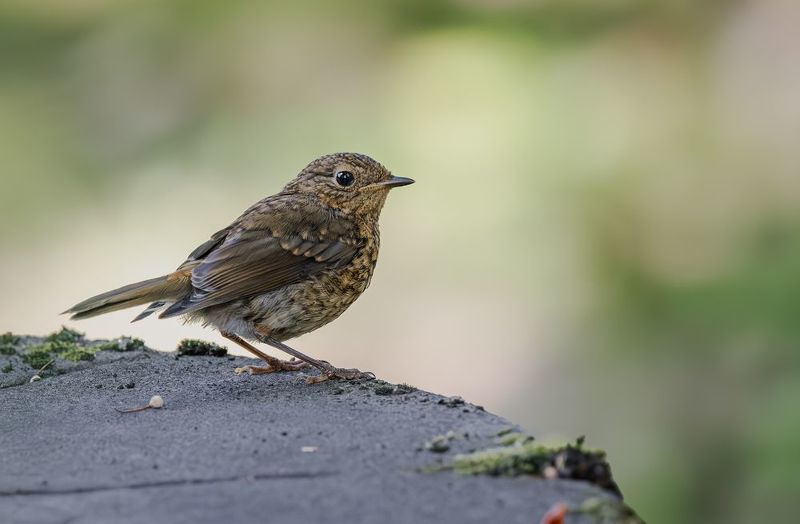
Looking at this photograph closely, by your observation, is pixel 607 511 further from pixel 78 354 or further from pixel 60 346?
pixel 60 346

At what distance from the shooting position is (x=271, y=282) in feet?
15.4

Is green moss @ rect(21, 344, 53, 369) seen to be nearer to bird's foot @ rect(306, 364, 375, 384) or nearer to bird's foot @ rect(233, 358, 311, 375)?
bird's foot @ rect(233, 358, 311, 375)

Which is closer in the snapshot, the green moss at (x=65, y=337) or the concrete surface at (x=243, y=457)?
the concrete surface at (x=243, y=457)

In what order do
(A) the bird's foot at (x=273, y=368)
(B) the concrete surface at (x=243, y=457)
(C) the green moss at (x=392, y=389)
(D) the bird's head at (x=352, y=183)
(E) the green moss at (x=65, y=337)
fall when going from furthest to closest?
(D) the bird's head at (x=352, y=183) → (E) the green moss at (x=65, y=337) → (A) the bird's foot at (x=273, y=368) → (C) the green moss at (x=392, y=389) → (B) the concrete surface at (x=243, y=457)

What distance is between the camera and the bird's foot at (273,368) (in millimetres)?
4492

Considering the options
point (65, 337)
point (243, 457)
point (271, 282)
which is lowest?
point (243, 457)

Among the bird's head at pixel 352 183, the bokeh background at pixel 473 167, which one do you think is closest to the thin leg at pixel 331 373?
the bird's head at pixel 352 183

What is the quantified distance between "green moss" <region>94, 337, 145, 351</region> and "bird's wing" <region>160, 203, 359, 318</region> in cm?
43

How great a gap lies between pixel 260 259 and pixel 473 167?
3.61 metres

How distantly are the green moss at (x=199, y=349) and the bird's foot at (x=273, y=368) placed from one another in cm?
33

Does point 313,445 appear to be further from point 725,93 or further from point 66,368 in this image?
point 725,93

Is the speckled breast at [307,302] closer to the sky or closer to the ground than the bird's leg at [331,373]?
closer to the sky

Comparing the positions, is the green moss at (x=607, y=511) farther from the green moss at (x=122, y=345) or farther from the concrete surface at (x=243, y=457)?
the green moss at (x=122, y=345)

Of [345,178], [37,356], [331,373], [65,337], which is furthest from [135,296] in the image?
[345,178]
